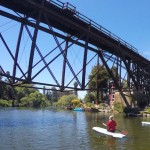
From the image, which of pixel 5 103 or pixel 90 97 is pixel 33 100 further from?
pixel 90 97

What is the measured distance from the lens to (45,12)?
40938 mm

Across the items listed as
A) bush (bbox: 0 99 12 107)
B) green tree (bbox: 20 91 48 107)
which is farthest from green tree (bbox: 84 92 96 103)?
green tree (bbox: 20 91 48 107)

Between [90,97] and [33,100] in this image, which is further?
[33,100]

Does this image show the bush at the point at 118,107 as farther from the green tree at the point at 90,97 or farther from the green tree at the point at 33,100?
the green tree at the point at 33,100

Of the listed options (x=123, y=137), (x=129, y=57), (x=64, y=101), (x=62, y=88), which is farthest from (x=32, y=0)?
(x=64, y=101)

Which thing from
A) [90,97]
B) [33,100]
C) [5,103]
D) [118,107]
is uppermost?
[33,100]

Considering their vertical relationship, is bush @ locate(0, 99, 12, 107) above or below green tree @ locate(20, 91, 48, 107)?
below

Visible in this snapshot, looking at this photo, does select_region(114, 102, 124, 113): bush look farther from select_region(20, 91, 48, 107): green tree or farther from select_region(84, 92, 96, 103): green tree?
select_region(20, 91, 48, 107): green tree

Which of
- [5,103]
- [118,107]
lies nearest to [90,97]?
[5,103]

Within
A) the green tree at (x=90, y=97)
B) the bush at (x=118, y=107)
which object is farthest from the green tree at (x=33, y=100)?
the bush at (x=118, y=107)

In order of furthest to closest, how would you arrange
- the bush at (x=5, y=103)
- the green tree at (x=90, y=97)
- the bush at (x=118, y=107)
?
the bush at (x=5, y=103)
the green tree at (x=90, y=97)
the bush at (x=118, y=107)

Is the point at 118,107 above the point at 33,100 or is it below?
below

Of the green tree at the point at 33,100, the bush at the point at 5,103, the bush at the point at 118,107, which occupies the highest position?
the green tree at the point at 33,100

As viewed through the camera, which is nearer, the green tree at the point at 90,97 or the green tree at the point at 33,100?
the green tree at the point at 90,97
